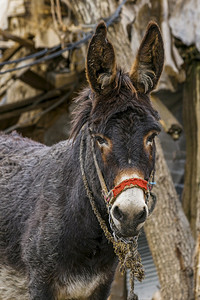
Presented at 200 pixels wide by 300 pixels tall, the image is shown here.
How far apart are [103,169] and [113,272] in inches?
41.7

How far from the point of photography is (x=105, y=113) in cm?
282

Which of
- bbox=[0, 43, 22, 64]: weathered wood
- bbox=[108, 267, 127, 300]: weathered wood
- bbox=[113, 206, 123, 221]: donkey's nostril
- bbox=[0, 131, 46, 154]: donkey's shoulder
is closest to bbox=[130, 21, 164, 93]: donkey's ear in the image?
bbox=[113, 206, 123, 221]: donkey's nostril

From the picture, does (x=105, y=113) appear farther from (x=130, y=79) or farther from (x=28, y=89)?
(x=28, y=89)

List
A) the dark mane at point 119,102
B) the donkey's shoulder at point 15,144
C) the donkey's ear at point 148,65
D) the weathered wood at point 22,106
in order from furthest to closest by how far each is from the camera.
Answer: the weathered wood at point 22,106, the donkey's shoulder at point 15,144, the donkey's ear at point 148,65, the dark mane at point 119,102

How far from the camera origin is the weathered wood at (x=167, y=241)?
5.41 metres

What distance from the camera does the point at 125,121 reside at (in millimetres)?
2771

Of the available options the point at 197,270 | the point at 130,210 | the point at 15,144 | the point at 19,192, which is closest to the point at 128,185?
the point at 130,210

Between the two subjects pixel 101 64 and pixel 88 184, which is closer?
pixel 101 64

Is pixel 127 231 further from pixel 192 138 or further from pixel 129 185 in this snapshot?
pixel 192 138

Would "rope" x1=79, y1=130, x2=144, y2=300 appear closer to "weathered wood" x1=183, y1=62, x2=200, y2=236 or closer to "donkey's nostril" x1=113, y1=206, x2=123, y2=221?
"donkey's nostril" x1=113, y1=206, x2=123, y2=221

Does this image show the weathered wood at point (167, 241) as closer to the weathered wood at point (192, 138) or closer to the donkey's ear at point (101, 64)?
the weathered wood at point (192, 138)

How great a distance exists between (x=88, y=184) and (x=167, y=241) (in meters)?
2.62

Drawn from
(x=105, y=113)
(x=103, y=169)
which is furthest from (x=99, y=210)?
(x=105, y=113)

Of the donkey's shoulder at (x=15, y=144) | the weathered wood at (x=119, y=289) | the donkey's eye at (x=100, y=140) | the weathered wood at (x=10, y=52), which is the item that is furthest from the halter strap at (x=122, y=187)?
the weathered wood at (x=10, y=52)
